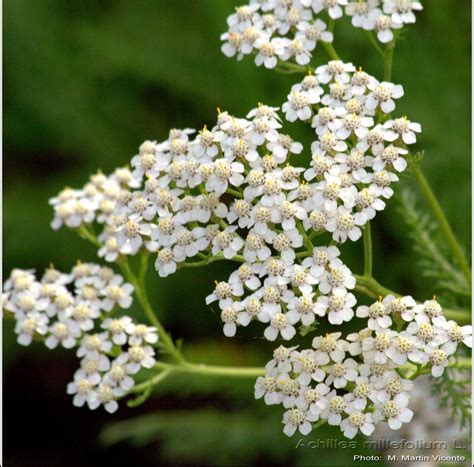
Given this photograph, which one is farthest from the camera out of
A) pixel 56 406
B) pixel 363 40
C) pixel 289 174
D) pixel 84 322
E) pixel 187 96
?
pixel 56 406

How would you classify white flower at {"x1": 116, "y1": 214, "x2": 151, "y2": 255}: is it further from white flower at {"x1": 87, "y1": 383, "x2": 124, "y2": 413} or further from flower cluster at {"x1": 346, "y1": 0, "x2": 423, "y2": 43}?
flower cluster at {"x1": 346, "y1": 0, "x2": 423, "y2": 43}

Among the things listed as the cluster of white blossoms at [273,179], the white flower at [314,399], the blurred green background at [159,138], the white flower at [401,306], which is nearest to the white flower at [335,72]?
the cluster of white blossoms at [273,179]

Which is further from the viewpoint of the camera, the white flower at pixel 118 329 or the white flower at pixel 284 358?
the white flower at pixel 118 329

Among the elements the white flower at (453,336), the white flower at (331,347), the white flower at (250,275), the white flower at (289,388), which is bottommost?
the white flower at (289,388)

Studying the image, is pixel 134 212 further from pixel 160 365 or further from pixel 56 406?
pixel 56 406

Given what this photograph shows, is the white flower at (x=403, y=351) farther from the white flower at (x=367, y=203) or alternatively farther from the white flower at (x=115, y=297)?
the white flower at (x=115, y=297)

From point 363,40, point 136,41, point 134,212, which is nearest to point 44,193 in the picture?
point 136,41

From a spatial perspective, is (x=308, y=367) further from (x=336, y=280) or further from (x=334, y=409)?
(x=336, y=280)
